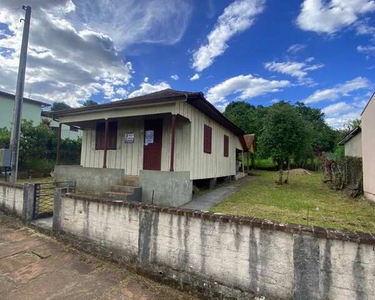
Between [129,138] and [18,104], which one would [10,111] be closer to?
[18,104]

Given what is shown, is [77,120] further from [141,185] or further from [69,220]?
[69,220]

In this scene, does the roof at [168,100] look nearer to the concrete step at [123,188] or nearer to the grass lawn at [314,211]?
the concrete step at [123,188]

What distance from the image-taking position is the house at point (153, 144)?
725cm

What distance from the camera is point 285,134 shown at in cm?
1219

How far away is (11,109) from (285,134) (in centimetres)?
2403

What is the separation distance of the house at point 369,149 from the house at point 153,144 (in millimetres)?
5323

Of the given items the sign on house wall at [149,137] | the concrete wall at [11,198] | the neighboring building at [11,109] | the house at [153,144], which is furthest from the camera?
the neighboring building at [11,109]

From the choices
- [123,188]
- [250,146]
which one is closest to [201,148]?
[123,188]

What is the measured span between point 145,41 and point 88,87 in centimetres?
1126

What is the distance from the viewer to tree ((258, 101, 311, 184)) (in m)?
12.2

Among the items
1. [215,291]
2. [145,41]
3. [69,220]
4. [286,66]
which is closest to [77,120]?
[145,41]

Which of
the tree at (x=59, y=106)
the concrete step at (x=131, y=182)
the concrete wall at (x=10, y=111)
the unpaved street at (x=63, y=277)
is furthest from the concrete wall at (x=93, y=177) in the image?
the tree at (x=59, y=106)

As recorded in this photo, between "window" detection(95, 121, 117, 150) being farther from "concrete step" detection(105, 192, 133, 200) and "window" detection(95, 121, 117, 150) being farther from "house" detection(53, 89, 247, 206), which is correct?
"concrete step" detection(105, 192, 133, 200)

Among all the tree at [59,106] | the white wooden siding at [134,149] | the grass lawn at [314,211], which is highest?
the tree at [59,106]
